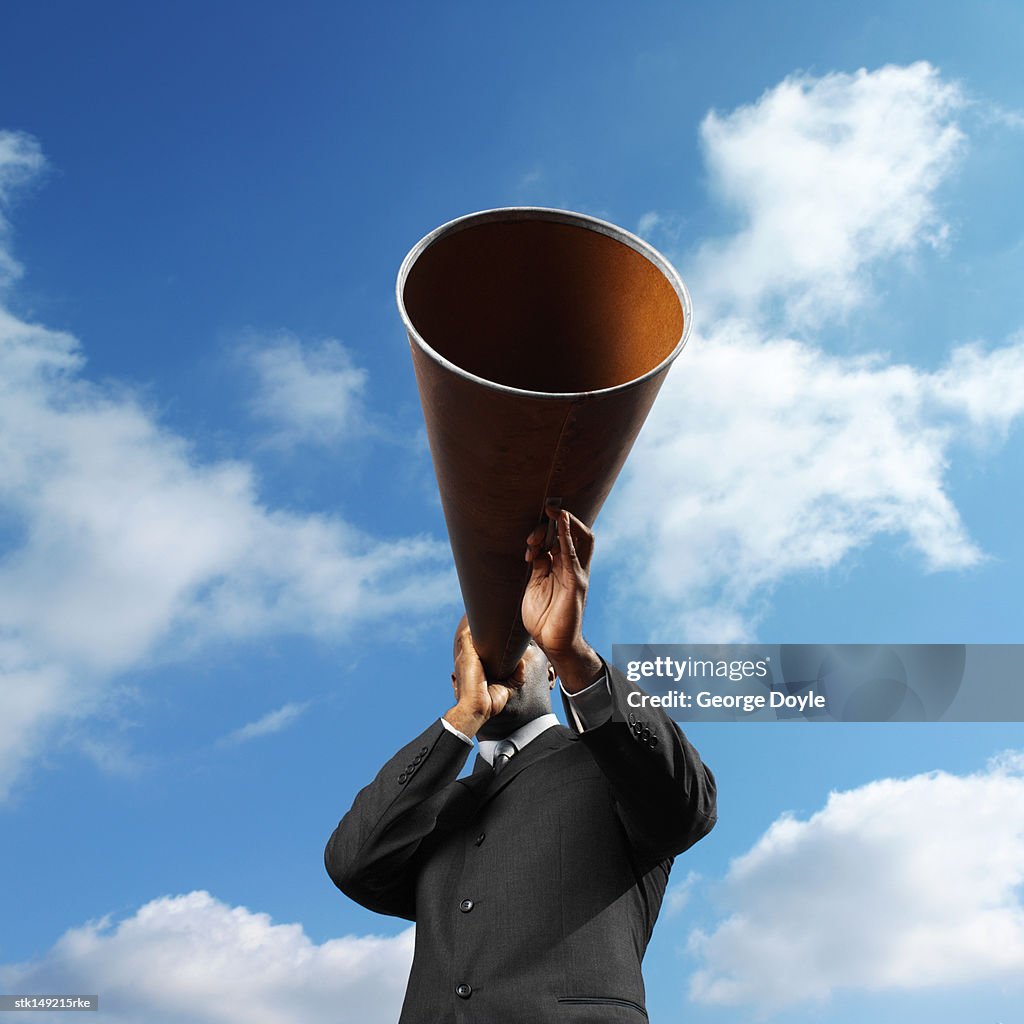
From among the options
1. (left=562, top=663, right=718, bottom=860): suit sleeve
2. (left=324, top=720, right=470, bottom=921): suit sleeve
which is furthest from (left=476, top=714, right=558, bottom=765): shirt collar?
(left=562, top=663, right=718, bottom=860): suit sleeve

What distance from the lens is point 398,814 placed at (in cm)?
347

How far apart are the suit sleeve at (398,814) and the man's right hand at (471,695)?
0.21 ft

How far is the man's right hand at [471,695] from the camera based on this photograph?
3.50m

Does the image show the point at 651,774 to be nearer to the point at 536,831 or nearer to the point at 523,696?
the point at 536,831

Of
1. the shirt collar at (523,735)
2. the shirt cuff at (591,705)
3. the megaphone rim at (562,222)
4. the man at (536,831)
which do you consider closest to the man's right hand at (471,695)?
the man at (536,831)

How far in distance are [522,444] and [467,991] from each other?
6.05 ft

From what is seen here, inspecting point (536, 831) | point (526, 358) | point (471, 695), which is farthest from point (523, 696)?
point (526, 358)

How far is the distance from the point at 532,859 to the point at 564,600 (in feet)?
3.43

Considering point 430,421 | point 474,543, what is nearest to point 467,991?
point 474,543

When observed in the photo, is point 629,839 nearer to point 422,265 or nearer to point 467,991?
point 467,991

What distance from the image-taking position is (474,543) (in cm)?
266

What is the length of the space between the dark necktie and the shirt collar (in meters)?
0.02

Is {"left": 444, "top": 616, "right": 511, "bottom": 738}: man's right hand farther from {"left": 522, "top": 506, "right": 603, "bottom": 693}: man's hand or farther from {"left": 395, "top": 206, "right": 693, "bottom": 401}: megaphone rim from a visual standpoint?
{"left": 395, "top": 206, "right": 693, "bottom": 401}: megaphone rim

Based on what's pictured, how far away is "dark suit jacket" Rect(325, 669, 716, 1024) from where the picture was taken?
289 centimetres
